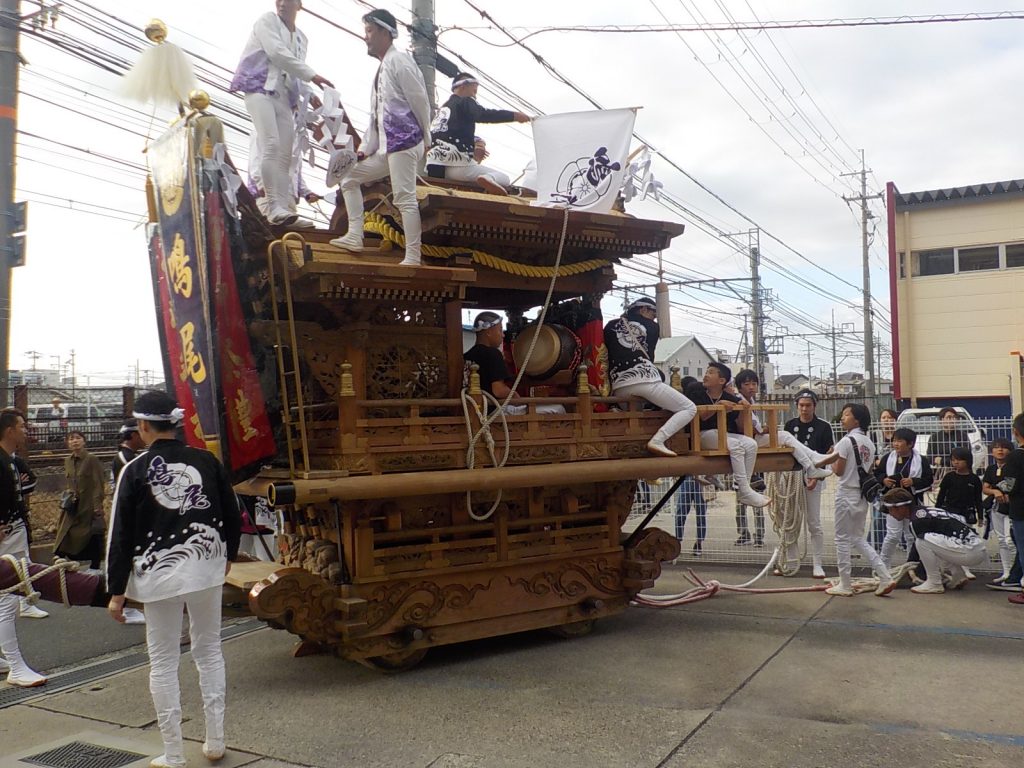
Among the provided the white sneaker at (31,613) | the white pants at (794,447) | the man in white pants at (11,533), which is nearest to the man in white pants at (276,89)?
the man in white pants at (11,533)

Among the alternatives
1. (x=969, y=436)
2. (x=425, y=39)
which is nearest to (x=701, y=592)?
(x=969, y=436)

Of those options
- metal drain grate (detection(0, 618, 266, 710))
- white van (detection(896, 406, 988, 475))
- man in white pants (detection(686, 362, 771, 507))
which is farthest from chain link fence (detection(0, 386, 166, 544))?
white van (detection(896, 406, 988, 475))

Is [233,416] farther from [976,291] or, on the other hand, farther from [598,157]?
[976,291]

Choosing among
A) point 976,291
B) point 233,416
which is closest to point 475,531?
point 233,416

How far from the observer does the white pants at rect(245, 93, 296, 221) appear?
5.82 m

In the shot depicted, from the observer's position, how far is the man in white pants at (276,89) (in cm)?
573

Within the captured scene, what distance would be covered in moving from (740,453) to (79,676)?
5.26m

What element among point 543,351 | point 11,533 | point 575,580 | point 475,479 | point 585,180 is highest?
point 585,180

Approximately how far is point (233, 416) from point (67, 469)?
3.98 metres

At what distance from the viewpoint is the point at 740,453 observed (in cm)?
680

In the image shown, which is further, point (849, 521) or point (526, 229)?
point (849, 521)

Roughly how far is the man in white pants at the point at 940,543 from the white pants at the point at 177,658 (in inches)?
248

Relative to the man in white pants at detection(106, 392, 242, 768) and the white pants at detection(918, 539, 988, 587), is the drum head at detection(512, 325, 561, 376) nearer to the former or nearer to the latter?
the man in white pants at detection(106, 392, 242, 768)

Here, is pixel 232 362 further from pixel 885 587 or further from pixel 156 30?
pixel 885 587
